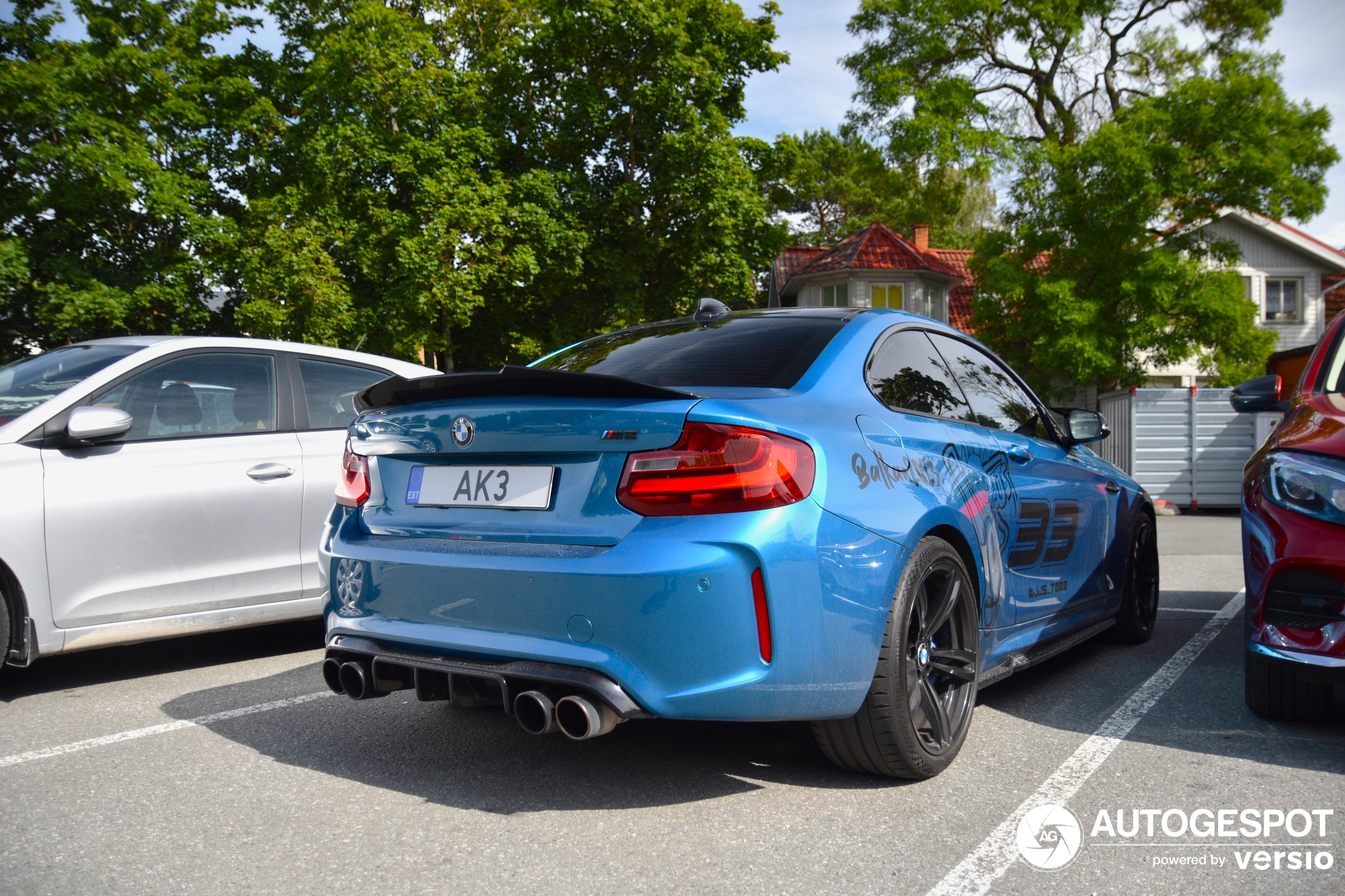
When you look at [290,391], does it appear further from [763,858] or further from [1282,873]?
[1282,873]

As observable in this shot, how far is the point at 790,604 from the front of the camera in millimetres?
2775

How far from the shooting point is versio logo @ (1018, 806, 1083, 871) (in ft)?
8.96

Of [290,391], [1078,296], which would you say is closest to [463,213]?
[1078,296]

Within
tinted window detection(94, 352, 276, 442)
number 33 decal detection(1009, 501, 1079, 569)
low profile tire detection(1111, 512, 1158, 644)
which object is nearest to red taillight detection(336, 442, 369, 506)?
tinted window detection(94, 352, 276, 442)

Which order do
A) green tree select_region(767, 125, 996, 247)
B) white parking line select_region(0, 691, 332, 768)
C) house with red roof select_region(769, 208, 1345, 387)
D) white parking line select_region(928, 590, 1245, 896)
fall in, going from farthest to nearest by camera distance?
house with red roof select_region(769, 208, 1345, 387) → green tree select_region(767, 125, 996, 247) → white parking line select_region(0, 691, 332, 768) → white parking line select_region(928, 590, 1245, 896)

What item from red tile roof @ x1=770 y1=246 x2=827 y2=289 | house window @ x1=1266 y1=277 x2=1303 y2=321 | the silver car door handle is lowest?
the silver car door handle

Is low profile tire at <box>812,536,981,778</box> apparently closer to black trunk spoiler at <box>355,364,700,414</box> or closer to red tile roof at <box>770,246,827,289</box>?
black trunk spoiler at <box>355,364,700,414</box>

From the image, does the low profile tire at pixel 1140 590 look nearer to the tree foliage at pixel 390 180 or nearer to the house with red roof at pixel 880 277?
the tree foliage at pixel 390 180

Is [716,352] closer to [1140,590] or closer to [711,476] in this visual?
[711,476]

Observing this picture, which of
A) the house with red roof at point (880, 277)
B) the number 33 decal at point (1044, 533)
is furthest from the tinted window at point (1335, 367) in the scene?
the house with red roof at point (880, 277)

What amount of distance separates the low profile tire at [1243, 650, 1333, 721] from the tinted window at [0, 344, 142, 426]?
4.99m

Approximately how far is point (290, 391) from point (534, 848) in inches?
131

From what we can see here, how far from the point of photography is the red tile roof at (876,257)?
3494 centimetres

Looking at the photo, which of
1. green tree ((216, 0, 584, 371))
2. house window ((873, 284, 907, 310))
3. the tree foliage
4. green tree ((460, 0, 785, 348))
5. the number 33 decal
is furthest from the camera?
house window ((873, 284, 907, 310))
